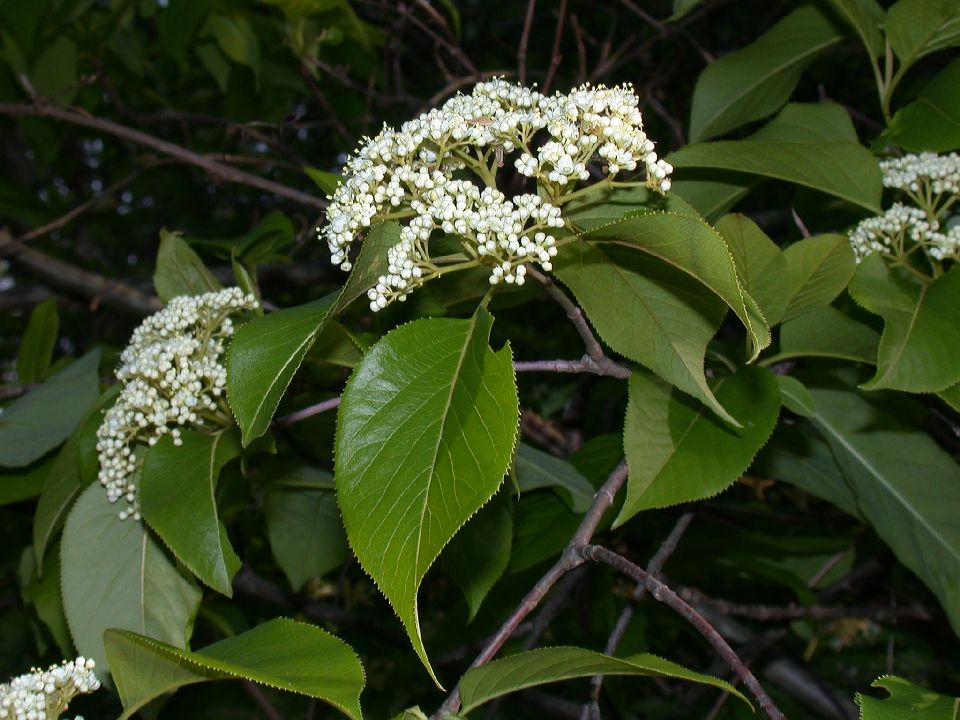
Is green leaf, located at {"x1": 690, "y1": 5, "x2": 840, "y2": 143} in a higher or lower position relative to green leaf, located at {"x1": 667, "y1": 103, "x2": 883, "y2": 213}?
higher

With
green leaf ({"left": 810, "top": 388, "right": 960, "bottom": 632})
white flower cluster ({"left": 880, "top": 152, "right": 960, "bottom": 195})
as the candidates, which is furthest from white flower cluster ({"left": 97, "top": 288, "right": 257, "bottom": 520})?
white flower cluster ({"left": 880, "top": 152, "right": 960, "bottom": 195})

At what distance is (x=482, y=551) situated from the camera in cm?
178

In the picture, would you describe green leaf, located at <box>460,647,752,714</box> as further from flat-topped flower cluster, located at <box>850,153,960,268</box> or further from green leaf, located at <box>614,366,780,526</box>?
flat-topped flower cluster, located at <box>850,153,960,268</box>

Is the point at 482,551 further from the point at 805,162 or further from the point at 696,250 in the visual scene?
the point at 805,162

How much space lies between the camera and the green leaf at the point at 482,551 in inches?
68.8

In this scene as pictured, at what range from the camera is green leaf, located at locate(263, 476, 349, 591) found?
212 cm

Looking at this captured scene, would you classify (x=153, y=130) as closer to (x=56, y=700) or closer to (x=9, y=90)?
(x=9, y=90)

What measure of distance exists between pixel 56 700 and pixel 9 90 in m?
3.29

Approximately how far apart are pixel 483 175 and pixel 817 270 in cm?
67

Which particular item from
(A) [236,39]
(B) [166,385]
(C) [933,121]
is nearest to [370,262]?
(B) [166,385]

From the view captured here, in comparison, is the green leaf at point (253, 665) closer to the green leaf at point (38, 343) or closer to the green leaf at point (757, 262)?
the green leaf at point (757, 262)

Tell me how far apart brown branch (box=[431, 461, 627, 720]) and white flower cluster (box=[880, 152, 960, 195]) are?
2.60ft

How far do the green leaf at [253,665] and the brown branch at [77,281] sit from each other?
6.81 ft

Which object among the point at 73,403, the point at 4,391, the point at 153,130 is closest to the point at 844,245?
the point at 73,403
